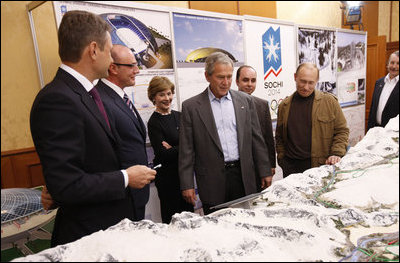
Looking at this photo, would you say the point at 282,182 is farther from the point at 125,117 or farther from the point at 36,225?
the point at 36,225

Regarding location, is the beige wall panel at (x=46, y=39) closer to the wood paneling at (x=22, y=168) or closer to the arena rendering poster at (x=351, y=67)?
the wood paneling at (x=22, y=168)

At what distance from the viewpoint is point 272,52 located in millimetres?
3631

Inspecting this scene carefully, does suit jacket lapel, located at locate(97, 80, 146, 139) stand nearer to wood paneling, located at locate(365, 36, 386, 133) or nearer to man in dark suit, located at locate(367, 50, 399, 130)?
man in dark suit, located at locate(367, 50, 399, 130)

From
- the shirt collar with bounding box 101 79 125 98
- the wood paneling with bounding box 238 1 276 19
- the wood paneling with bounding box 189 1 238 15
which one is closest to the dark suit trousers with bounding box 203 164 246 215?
the shirt collar with bounding box 101 79 125 98

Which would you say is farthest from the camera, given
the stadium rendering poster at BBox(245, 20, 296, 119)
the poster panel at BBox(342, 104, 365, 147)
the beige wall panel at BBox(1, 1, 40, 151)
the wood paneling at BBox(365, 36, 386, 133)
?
the wood paneling at BBox(365, 36, 386, 133)

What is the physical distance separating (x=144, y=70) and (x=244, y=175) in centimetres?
123

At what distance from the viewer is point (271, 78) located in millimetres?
3631

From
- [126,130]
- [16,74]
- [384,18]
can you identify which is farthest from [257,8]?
[126,130]

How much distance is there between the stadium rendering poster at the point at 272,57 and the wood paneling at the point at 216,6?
148cm

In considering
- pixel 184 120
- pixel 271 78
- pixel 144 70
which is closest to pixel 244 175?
pixel 184 120

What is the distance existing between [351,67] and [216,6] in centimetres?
250

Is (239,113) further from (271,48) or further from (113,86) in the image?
(271,48)

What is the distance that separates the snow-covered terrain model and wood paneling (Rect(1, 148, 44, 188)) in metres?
1.59

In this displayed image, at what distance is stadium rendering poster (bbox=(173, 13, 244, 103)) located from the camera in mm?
2732
